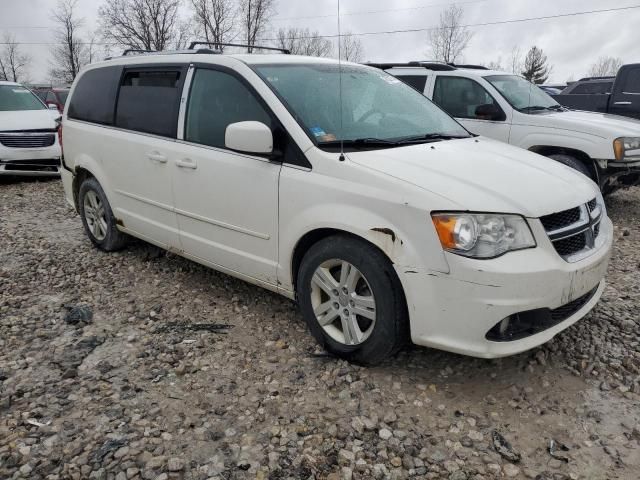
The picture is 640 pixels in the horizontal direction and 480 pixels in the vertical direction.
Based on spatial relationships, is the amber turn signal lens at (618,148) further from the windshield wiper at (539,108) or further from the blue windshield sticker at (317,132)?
the blue windshield sticker at (317,132)

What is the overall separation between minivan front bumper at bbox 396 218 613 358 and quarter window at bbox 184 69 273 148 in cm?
149

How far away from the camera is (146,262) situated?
4.87m

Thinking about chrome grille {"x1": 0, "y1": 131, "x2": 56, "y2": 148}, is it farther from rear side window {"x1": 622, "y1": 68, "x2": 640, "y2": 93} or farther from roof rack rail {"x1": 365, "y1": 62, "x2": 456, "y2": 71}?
rear side window {"x1": 622, "y1": 68, "x2": 640, "y2": 93}

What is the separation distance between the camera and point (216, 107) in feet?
11.9

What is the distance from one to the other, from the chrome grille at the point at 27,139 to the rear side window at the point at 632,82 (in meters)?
9.89

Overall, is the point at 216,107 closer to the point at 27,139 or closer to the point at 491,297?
the point at 491,297

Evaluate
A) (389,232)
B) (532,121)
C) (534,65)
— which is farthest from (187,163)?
(534,65)

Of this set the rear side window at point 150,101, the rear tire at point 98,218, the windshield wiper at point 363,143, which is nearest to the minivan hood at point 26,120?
the rear tire at point 98,218

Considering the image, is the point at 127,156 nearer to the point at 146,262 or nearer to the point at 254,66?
the point at 146,262

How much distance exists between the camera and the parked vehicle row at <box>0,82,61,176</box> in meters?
8.88

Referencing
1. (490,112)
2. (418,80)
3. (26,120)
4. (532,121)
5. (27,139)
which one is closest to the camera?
(532,121)

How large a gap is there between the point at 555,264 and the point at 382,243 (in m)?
0.85

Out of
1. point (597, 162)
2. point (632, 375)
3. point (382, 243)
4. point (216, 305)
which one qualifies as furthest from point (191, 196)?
point (597, 162)

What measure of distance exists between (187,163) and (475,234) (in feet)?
6.90
